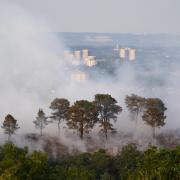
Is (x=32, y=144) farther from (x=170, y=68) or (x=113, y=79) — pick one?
(x=170, y=68)

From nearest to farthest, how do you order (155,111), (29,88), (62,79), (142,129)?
(155,111), (142,129), (29,88), (62,79)

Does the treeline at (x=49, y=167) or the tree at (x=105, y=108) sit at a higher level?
the tree at (x=105, y=108)

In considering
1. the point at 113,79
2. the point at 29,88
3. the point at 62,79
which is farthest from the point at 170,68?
the point at 29,88

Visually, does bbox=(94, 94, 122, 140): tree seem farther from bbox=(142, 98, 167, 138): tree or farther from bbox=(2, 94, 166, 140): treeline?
bbox=(142, 98, 167, 138): tree

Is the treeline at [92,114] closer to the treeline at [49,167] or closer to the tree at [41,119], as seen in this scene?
the tree at [41,119]

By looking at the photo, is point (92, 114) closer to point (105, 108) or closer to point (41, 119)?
point (105, 108)

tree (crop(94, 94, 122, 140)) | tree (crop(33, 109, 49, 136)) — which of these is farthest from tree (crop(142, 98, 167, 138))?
tree (crop(33, 109, 49, 136))

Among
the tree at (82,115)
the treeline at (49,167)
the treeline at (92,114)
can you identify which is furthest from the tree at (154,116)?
the treeline at (49,167)

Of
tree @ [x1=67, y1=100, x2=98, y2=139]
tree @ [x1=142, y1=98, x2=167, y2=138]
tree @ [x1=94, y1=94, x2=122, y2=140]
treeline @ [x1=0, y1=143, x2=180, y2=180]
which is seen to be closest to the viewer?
treeline @ [x1=0, y1=143, x2=180, y2=180]
